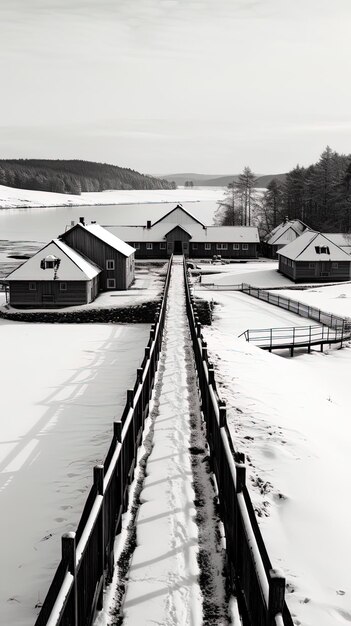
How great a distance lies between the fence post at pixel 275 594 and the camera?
531 centimetres

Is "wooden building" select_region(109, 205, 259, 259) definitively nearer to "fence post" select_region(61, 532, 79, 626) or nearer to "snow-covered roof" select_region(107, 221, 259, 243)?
"snow-covered roof" select_region(107, 221, 259, 243)

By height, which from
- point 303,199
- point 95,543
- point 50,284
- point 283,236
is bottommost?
point 95,543

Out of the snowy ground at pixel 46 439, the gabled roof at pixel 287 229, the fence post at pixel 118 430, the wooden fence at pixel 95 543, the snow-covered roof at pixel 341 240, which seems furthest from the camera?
the gabled roof at pixel 287 229

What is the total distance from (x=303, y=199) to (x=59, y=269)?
70622 millimetres

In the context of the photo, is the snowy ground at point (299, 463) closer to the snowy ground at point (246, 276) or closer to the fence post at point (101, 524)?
the fence post at point (101, 524)

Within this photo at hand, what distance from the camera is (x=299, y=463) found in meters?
12.0

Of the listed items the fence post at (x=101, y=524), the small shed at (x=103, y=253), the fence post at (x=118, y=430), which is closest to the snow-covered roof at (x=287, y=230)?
the small shed at (x=103, y=253)

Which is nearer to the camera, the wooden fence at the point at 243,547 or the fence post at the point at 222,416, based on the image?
the wooden fence at the point at 243,547

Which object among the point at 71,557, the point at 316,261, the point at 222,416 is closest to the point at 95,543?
the point at 71,557

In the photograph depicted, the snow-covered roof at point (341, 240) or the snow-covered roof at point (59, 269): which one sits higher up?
the snow-covered roof at point (341, 240)

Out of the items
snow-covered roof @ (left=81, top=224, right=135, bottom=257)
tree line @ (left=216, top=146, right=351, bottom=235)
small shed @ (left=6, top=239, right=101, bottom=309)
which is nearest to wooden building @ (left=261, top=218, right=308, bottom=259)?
tree line @ (left=216, top=146, right=351, bottom=235)

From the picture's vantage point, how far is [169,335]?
24719 millimetres

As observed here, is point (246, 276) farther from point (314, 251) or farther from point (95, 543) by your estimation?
point (95, 543)

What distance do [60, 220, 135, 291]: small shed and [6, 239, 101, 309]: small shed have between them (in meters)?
5.38
